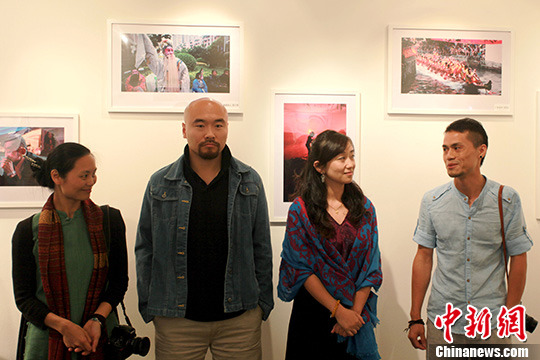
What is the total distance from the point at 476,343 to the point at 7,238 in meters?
2.88

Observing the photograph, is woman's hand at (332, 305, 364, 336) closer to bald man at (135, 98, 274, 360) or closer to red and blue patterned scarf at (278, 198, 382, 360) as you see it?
red and blue patterned scarf at (278, 198, 382, 360)

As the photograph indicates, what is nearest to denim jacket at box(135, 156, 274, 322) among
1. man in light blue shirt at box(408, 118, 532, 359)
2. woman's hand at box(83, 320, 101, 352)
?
woman's hand at box(83, 320, 101, 352)

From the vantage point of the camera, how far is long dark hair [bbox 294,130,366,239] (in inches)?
79.9

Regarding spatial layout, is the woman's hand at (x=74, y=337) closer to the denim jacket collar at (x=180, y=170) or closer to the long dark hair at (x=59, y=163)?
the long dark hair at (x=59, y=163)

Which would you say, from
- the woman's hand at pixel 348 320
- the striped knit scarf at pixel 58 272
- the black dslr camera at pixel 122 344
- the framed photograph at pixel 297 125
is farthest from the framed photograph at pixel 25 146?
the woman's hand at pixel 348 320

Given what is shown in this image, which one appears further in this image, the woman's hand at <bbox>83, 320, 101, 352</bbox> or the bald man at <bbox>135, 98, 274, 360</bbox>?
the bald man at <bbox>135, 98, 274, 360</bbox>

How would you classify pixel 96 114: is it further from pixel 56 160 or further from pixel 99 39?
pixel 56 160

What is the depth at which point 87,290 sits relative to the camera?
6.44 feet

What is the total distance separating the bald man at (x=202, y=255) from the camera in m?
2.02

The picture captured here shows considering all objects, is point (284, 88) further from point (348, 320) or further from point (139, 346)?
point (139, 346)

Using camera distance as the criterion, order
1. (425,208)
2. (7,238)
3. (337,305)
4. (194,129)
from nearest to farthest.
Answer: (337,305) < (194,129) < (425,208) < (7,238)

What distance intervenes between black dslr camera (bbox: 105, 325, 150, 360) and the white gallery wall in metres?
0.75

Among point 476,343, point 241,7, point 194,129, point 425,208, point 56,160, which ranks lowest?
point 476,343

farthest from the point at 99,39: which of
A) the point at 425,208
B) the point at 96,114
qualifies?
the point at 425,208
